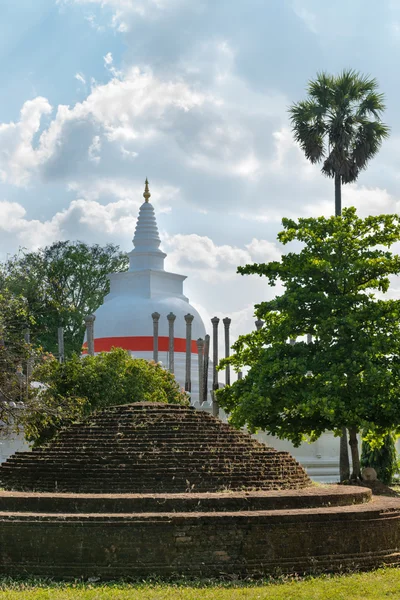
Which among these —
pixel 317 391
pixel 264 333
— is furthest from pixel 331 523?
pixel 264 333

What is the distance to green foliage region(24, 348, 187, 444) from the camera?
17.8m

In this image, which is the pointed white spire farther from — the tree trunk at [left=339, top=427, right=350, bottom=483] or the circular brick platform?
the circular brick platform

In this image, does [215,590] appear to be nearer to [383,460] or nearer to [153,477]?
[153,477]

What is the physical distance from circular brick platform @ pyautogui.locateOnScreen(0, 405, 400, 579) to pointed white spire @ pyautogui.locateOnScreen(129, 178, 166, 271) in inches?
1173

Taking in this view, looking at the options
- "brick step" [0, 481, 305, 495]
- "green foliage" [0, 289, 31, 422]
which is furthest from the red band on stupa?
"brick step" [0, 481, 305, 495]

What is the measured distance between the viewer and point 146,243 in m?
45.1

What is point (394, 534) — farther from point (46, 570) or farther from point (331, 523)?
point (46, 570)

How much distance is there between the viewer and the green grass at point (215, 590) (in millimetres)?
10789

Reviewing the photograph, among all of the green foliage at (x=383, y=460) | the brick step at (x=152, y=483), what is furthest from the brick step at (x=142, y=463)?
the green foliage at (x=383, y=460)

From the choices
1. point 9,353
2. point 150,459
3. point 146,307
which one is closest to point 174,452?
point 150,459

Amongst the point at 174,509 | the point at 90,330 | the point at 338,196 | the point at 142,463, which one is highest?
the point at 338,196

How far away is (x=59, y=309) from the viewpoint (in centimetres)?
1781

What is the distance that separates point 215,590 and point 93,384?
29.4 feet

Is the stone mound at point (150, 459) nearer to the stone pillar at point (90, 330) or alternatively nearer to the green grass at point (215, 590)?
the green grass at point (215, 590)
